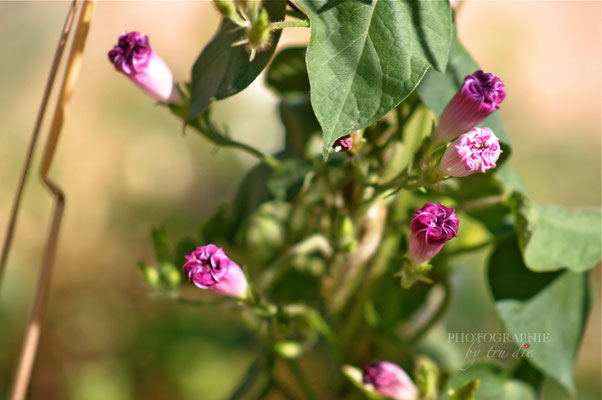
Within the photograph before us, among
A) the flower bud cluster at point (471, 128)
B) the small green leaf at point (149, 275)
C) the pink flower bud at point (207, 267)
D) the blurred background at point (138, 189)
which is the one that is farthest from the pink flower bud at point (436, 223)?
the blurred background at point (138, 189)

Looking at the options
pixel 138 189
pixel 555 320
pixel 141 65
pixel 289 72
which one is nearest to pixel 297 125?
pixel 289 72

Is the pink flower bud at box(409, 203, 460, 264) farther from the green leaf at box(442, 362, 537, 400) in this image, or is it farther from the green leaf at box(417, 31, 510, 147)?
the green leaf at box(442, 362, 537, 400)

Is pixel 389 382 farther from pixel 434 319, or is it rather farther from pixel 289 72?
pixel 289 72

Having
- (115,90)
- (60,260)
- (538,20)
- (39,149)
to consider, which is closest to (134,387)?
(60,260)

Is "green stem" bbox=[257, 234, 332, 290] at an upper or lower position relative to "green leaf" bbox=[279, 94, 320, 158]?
lower

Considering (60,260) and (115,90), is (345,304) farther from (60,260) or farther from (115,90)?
(115,90)

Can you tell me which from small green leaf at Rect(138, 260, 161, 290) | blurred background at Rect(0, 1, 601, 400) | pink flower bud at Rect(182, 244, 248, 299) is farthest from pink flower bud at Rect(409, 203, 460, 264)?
blurred background at Rect(0, 1, 601, 400)

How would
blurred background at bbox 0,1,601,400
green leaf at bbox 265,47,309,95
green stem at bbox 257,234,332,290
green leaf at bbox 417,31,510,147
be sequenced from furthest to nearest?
blurred background at bbox 0,1,601,400 → green leaf at bbox 265,47,309,95 → green stem at bbox 257,234,332,290 → green leaf at bbox 417,31,510,147
